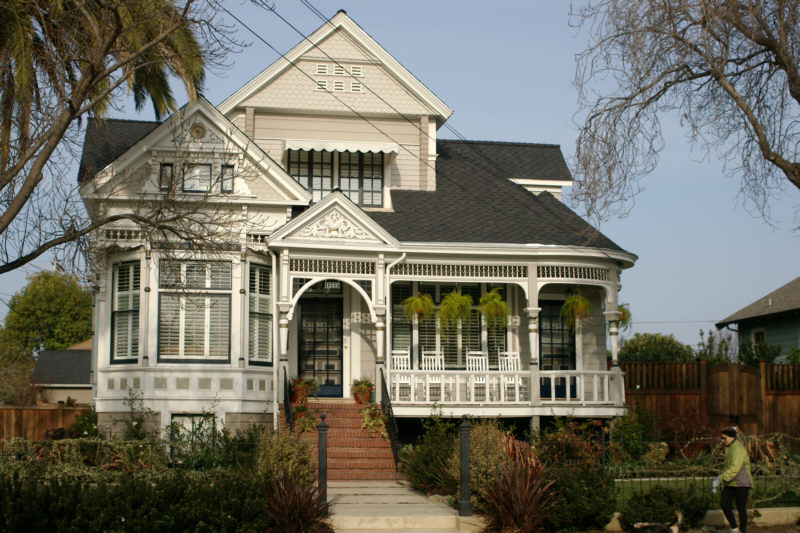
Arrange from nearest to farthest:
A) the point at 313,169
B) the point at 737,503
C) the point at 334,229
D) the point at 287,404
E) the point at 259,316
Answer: the point at 737,503
the point at 287,404
the point at 334,229
the point at 259,316
the point at 313,169

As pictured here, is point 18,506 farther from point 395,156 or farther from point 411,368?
point 395,156

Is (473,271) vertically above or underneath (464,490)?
above

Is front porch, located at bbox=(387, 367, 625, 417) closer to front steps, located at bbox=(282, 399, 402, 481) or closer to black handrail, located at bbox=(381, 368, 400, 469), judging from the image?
black handrail, located at bbox=(381, 368, 400, 469)

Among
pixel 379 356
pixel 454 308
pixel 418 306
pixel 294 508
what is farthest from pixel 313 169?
pixel 294 508

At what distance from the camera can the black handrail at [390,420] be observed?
1734cm

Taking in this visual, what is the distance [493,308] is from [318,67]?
24.3 feet

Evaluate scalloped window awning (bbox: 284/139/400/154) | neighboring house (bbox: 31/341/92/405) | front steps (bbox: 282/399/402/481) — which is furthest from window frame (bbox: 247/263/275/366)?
neighboring house (bbox: 31/341/92/405)

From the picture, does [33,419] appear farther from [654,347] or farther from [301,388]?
[654,347]

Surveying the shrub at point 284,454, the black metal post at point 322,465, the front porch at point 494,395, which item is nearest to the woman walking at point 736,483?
the black metal post at point 322,465

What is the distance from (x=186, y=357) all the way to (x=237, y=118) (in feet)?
21.6

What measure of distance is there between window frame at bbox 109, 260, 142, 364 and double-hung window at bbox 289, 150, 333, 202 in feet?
16.6

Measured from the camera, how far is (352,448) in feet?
58.8

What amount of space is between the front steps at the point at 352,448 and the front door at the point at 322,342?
1.38m

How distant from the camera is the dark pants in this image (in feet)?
40.2
